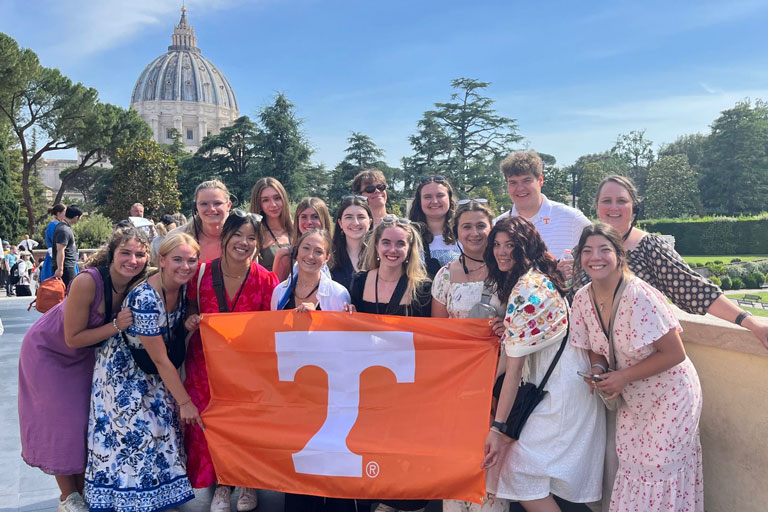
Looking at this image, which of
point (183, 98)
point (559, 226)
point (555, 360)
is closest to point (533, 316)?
point (555, 360)

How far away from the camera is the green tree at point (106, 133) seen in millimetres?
42875

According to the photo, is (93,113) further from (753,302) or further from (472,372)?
(472,372)

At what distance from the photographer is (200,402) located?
3.60 metres

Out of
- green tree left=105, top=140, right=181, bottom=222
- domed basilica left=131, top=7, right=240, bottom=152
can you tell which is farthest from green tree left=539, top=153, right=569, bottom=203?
domed basilica left=131, top=7, right=240, bottom=152

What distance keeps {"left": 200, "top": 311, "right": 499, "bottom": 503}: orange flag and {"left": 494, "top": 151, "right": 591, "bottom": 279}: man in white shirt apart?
1313 millimetres

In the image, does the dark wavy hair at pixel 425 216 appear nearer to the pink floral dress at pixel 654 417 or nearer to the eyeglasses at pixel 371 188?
the eyeglasses at pixel 371 188

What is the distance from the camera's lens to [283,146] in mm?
44406

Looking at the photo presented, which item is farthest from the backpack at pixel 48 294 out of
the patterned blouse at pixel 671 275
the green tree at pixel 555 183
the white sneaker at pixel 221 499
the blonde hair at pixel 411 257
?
the green tree at pixel 555 183

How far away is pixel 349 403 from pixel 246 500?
949mm

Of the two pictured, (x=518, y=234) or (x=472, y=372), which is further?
(x=472, y=372)

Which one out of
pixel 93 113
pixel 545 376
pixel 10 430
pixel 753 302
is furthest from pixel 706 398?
pixel 93 113

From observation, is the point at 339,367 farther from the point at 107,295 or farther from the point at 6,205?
the point at 6,205

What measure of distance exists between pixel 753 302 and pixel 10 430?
78.4 feet

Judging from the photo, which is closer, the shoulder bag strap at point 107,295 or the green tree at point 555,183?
the shoulder bag strap at point 107,295
